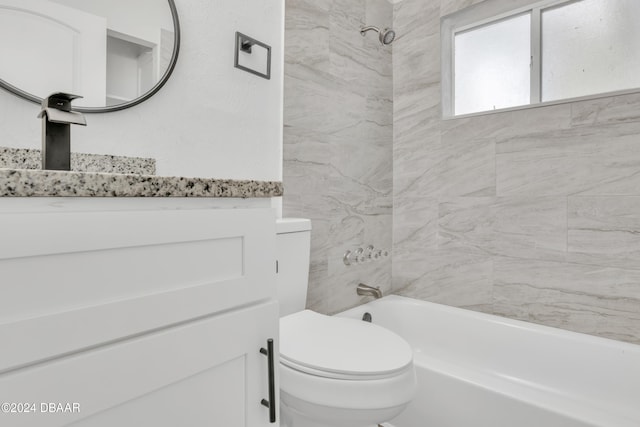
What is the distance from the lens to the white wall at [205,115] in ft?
3.49

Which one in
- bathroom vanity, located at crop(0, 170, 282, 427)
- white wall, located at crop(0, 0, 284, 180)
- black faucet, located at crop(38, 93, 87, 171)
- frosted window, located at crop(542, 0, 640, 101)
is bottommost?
bathroom vanity, located at crop(0, 170, 282, 427)

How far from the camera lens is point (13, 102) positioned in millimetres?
936

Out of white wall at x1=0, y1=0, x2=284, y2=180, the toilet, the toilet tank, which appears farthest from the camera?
the toilet tank

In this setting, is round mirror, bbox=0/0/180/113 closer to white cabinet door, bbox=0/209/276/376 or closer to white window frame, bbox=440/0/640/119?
white cabinet door, bbox=0/209/276/376

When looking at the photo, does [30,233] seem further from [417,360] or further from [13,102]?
[417,360]

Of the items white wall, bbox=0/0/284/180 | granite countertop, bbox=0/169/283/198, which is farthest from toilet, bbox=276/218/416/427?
white wall, bbox=0/0/284/180

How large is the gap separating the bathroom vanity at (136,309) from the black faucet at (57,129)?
0.23 m

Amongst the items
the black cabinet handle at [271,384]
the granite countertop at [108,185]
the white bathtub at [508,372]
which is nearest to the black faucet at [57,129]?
the granite countertop at [108,185]

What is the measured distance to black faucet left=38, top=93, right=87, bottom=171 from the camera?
0.64 meters

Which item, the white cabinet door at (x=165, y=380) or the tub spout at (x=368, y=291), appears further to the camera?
the tub spout at (x=368, y=291)

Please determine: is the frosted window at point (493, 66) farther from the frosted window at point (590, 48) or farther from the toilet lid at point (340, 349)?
the toilet lid at point (340, 349)

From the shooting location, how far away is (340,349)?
1.04m

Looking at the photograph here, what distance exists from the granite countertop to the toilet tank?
660 mm

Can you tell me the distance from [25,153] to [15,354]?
0.64m
